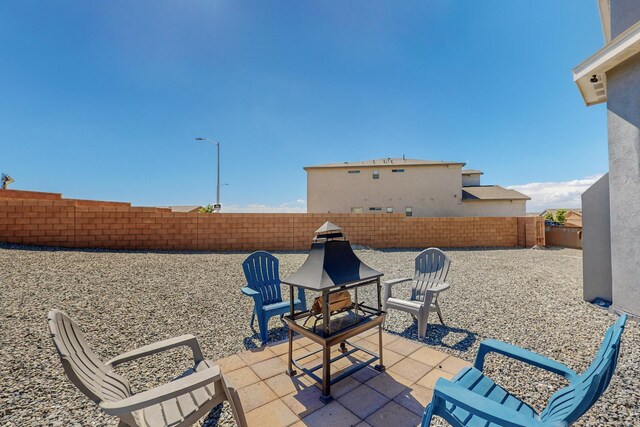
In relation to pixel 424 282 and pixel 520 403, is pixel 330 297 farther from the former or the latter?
pixel 424 282

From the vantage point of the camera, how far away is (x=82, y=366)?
1597 millimetres

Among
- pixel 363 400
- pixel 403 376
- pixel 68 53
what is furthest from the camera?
pixel 68 53

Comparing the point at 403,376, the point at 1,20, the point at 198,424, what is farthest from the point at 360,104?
the point at 198,424

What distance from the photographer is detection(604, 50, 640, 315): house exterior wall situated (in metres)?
3.90

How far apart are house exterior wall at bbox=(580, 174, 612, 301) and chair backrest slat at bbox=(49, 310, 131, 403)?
23.1 ft

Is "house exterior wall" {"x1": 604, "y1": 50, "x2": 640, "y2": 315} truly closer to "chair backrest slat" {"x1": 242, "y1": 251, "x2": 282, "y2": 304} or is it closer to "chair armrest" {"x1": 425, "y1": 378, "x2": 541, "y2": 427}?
"chair armrest" {"x1": 425, "y1": 378, "x2": 541, "y2": 427}

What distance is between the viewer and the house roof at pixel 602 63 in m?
3.72

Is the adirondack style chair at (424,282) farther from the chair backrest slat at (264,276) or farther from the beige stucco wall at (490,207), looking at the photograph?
the beige stucco wall at (490,207)

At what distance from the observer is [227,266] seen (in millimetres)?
7309

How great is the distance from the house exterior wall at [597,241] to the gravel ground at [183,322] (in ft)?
1.46

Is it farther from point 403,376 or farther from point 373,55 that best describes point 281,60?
point 403,376

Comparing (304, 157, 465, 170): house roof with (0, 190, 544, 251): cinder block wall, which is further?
(304, 157, 465, 170): house roof

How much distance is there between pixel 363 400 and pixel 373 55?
920 cm

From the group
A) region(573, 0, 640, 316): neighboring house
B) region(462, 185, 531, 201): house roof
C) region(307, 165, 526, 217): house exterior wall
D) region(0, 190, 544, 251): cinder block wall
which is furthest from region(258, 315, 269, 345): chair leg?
region(462, 185, 531, 201): house roof
